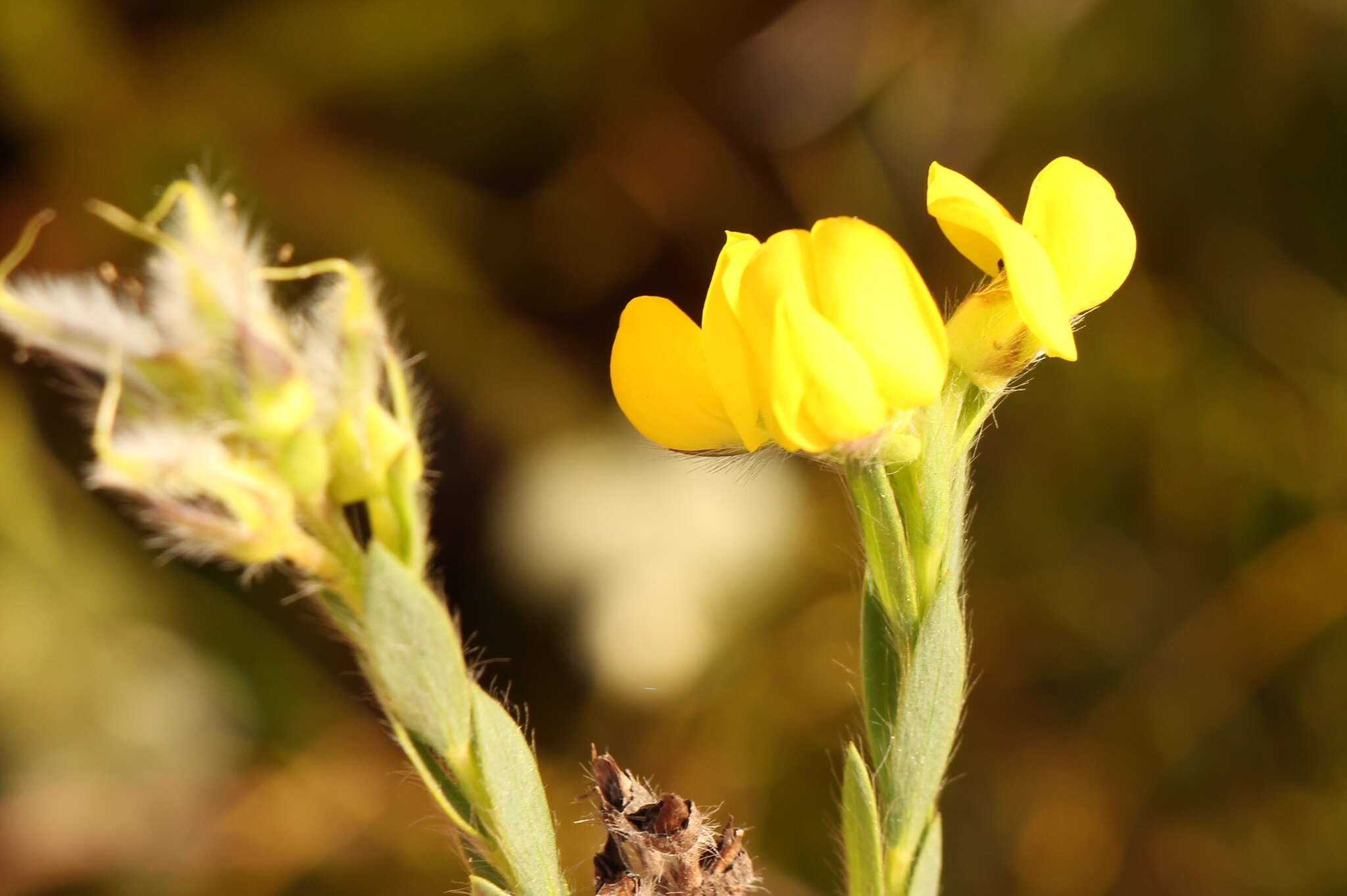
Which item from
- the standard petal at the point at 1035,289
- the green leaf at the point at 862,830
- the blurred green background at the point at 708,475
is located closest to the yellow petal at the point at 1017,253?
the standard petal at the point at 1035,289

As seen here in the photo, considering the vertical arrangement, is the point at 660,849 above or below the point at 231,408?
below

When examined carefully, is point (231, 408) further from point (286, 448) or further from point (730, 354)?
point (730, 354)

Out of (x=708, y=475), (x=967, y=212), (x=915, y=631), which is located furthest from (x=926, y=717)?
(x=708, y=475)

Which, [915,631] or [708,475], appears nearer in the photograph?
[915,631]

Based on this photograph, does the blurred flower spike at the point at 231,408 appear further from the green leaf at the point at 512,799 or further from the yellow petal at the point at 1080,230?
the yellow petal at the point at 1080,230

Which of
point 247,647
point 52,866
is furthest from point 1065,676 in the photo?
point 52,866
